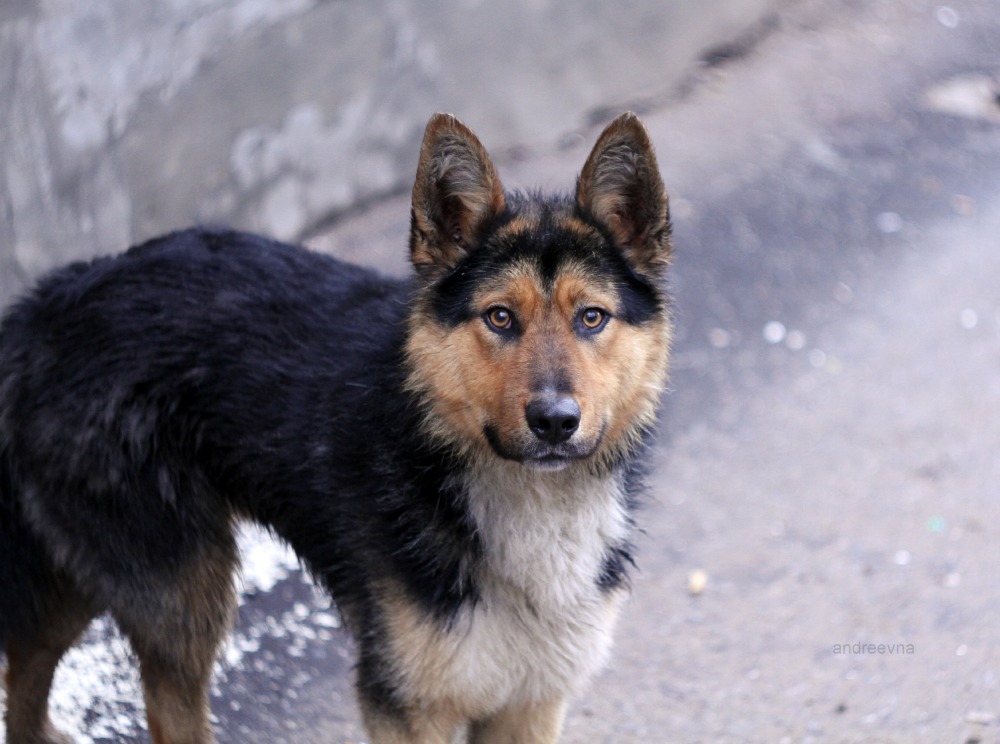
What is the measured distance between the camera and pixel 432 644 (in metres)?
3.61

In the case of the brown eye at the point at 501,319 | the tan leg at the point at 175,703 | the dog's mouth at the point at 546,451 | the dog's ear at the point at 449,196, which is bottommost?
the tan leg at the point at 175,703

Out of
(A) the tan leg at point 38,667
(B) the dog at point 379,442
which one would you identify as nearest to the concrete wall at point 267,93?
(B) the dog at point 379,442

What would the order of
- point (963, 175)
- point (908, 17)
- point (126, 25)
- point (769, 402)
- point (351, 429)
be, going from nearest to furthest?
point (351, 429) < point (126, 25) < point (769, 402) < point (963, 175) < point (908, 17)

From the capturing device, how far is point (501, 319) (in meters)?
3.56

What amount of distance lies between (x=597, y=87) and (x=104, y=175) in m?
4.11

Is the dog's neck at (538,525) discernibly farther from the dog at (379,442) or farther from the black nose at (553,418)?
the black nose at (553,418)

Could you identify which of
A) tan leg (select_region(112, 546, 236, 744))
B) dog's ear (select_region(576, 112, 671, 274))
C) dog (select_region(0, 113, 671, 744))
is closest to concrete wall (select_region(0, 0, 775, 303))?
dog (select_region(0, 113, 671, 744))

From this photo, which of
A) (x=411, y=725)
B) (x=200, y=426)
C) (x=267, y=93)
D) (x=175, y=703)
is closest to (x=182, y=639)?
(x=175, y=703)

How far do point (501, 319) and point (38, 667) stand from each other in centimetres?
203

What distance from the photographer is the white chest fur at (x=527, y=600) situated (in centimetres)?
363

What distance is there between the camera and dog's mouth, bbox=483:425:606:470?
3.40 meters

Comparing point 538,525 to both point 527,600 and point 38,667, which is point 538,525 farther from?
point 38,667

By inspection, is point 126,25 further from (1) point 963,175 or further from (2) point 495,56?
(1) point 963,175

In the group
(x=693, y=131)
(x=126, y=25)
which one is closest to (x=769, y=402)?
(x=693, y=131)
